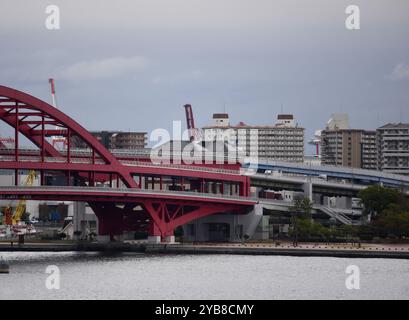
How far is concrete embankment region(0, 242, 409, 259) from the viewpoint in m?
123

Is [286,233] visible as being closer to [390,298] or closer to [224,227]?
[224,227]

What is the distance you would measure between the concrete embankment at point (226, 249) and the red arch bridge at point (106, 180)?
3.91 meters

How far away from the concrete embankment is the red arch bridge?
391cm

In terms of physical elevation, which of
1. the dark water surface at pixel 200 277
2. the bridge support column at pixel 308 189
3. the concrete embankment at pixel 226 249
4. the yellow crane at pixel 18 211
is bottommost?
the dark water surface at pixel 200 277

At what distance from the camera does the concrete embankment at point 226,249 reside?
403 feet

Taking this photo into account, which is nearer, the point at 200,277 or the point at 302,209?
the point at 200,277

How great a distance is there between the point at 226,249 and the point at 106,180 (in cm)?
2382

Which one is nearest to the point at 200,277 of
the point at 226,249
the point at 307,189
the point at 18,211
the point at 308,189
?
the point at 226,249

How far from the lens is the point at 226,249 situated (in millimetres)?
130250

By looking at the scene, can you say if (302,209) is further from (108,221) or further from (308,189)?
(108,221)

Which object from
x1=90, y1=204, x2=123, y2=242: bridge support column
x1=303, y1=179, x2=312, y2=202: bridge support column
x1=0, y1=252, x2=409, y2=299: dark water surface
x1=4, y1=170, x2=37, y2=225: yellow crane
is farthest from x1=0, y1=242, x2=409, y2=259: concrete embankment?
x1=4, y1=170, x2=37, y2=225: yellow crane

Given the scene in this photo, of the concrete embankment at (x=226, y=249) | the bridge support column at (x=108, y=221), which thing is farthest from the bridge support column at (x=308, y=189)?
the bridge support column at (x=108, y=221)

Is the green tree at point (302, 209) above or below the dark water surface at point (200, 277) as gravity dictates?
above

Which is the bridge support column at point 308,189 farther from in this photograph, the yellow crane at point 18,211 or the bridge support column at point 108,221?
the yellow crane at point 18,211
